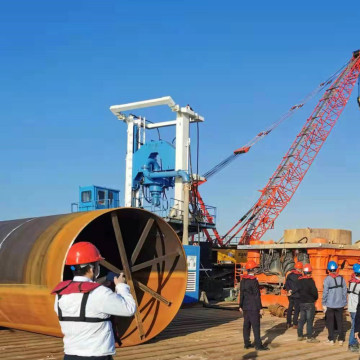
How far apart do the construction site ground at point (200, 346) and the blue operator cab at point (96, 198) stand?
17.7m

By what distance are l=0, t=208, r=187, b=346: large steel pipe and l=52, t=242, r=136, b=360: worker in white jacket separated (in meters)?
4.57

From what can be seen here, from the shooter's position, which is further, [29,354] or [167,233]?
[167,233]

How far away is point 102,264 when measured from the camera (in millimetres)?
9266

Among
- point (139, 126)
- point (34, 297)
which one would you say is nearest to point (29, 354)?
point (34, 297)

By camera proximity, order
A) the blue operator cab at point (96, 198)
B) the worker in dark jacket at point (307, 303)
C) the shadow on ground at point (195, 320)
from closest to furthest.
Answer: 1. the worker in dark jacket at point (307, 303)
2. the shadow on ground at point (195, 320)
3. the blue operator cab at point (96, 198)

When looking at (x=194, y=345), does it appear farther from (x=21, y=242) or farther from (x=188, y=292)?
(x=188, y=292)

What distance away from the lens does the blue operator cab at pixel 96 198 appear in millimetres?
29781

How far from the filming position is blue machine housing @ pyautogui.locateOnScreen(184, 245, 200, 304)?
687 inches

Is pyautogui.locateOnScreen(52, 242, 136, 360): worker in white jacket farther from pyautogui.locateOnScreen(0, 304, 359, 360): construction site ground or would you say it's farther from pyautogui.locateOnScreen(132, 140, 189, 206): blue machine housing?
pyautogui.locateOnScreen(132, 140, 189, 206): blue machine housing

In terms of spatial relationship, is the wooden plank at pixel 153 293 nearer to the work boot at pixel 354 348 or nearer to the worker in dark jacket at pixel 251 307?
the worker in dark jacket at pixel 251 307

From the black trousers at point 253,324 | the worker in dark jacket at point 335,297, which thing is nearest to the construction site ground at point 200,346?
the black trousers at point 253,324

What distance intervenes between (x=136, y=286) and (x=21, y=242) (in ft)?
9.22

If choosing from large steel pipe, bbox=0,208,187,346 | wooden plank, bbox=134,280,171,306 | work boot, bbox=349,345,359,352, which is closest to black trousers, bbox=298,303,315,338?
work boot, bbox=349,345,359,352

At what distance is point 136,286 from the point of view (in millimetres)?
11336
